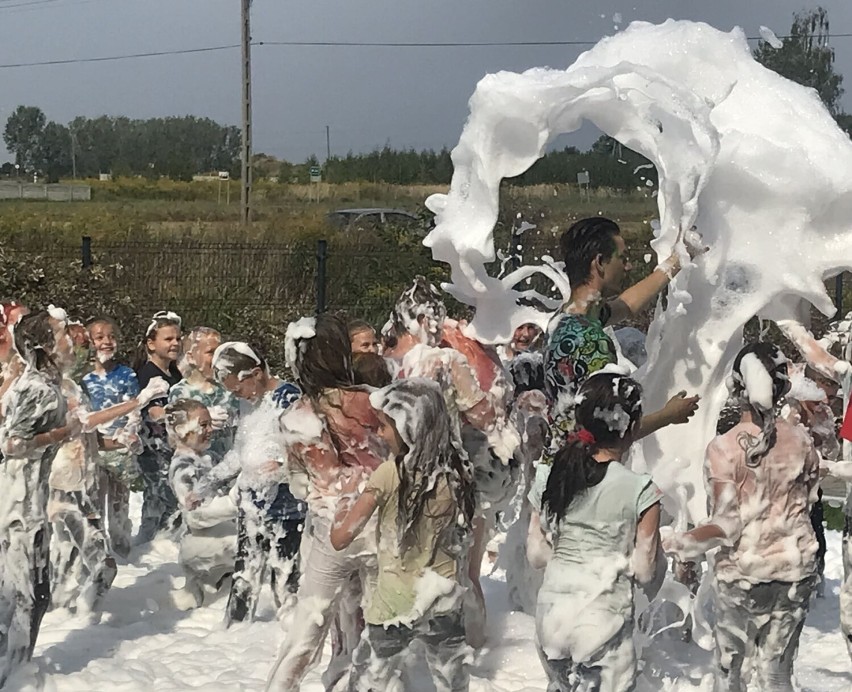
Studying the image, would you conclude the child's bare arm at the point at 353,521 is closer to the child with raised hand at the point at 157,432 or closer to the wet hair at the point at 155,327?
the child with raised hand at the point at 157,432

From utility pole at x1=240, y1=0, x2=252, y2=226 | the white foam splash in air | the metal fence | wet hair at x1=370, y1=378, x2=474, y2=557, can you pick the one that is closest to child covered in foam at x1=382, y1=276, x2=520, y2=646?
the white foam splash in air

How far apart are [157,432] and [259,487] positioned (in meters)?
2.01

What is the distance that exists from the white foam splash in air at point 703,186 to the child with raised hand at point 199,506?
1.86 m

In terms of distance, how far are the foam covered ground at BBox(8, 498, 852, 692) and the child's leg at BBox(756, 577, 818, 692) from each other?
0.79 metres

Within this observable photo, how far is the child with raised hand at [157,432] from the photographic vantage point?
750 cm

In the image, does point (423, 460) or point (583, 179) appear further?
point (583, 179)

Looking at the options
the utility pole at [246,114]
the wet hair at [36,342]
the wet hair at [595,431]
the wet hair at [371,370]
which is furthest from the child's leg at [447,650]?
the utility pole at [246,114]

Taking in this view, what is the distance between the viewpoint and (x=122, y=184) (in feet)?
123

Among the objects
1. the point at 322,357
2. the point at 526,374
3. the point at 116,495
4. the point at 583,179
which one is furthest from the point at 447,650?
the point at 116,495

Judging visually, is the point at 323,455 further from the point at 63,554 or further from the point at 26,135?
the point at 26,135

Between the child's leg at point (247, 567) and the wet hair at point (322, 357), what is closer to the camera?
the wet hair at point (322, 357)

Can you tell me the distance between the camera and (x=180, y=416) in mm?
6352

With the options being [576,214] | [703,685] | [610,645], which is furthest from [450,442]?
[576,214]

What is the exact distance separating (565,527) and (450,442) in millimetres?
537
